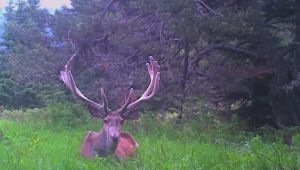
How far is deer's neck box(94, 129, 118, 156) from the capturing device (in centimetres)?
803

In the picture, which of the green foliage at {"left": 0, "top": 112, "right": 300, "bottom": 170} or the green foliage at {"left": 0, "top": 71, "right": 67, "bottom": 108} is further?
the green foliage at {"left": 0, "top": 71, "right": 67, "bottom": 108}

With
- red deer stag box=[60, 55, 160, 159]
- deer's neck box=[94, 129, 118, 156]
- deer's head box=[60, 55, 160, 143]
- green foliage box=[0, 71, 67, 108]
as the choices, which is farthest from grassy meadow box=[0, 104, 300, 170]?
green foliage box=[0, 71, 67, 108]

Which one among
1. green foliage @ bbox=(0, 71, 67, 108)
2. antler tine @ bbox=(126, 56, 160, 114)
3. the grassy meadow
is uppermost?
antler tine @ bbox=(126, 56, 160, 114)

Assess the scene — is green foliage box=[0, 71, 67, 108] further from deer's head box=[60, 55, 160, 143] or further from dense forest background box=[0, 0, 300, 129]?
deer's head box=[60, 55, 160, 143]

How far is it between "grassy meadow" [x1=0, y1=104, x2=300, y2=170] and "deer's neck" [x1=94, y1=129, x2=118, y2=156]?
0.32 meters

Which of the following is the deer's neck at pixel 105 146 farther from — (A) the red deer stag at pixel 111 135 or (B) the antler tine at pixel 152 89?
(B) the antler tine at pixel 152 89

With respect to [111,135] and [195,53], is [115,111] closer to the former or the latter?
[111,135]

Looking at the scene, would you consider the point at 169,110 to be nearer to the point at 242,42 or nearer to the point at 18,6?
the point at 242,42

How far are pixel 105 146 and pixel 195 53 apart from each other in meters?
4.32

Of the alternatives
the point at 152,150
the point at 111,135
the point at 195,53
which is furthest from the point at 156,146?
the point at 195,53

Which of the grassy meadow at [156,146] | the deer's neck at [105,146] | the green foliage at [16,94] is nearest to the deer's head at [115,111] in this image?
the deer's neck at [105,146]

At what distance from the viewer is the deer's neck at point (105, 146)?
26.3 ft

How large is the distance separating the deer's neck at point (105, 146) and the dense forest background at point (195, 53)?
8.86 feet

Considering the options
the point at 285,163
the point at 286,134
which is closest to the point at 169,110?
the point at 286,134
